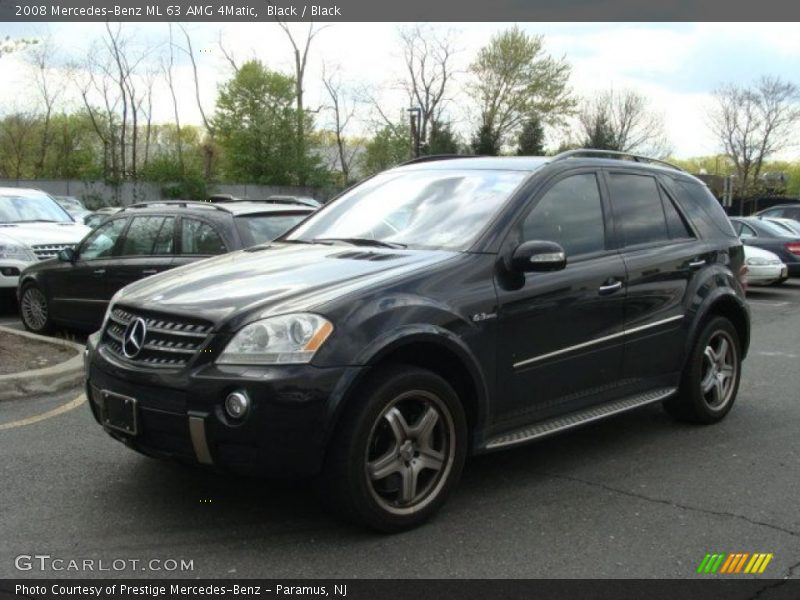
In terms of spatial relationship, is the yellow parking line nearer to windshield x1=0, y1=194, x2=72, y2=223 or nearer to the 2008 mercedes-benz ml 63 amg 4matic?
the 2008 mercedes-benz ml 63 amg 4matic

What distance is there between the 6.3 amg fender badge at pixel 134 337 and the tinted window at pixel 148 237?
4.12 m

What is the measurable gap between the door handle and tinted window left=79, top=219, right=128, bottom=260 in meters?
5.40

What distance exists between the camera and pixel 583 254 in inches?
191

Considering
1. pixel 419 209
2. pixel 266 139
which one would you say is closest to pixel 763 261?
→ pixel 419 209

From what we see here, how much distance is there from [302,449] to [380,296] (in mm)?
768

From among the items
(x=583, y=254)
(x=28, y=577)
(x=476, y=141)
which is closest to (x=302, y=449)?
(x=28, y=577)

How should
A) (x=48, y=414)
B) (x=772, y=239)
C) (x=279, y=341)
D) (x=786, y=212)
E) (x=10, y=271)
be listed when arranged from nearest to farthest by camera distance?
(x=279, y=341) → (x=48, y=414) → (x=10, y=271) → (x=772, y=239) → (x=786, y=212)

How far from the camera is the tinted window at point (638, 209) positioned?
206 inches

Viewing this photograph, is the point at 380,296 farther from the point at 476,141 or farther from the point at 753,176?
the point at 753,176

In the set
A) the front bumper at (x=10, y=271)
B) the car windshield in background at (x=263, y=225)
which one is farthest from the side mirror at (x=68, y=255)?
the car windshield in background at (x=263, y=225)

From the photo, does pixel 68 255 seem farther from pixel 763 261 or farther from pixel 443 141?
pixel 443 141

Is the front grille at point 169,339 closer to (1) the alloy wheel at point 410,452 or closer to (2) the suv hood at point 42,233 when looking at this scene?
(1) the alloy wheel at point 410,452

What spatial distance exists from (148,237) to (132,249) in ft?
0.82

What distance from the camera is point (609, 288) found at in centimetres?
486
